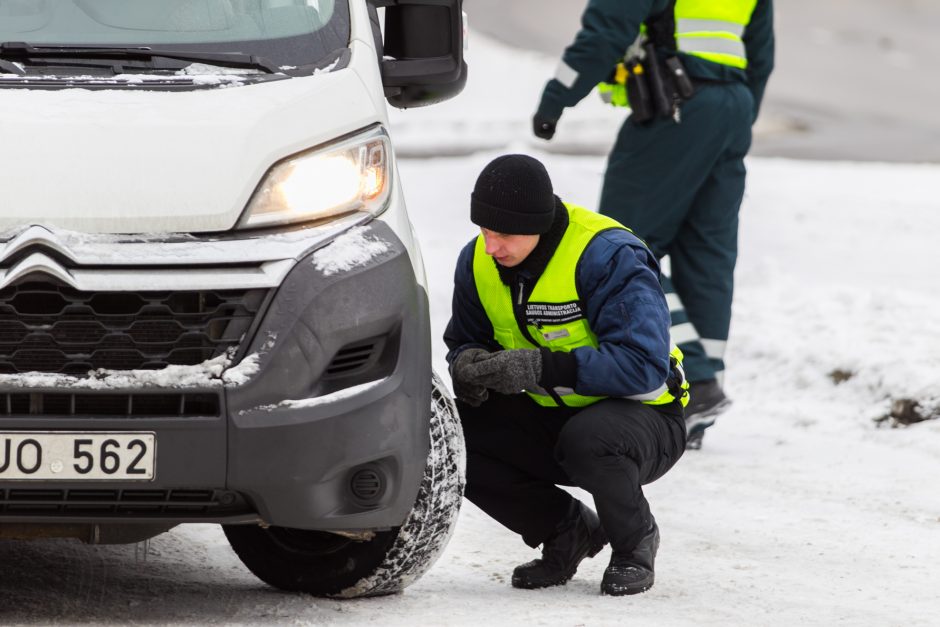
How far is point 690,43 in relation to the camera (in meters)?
6.08

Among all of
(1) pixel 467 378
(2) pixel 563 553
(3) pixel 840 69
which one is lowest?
(3) pixel 840 69

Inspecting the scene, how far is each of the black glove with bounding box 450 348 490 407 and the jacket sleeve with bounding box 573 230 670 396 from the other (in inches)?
10.8

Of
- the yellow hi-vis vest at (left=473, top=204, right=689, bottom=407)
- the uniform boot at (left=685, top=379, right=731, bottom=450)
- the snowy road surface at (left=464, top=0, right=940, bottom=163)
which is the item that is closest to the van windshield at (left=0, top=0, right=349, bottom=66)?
the yellow hi-vis vest at (left=473, top=204, right=689, bottom=407)

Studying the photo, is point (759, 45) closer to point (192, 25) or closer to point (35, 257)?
point (192, 25)

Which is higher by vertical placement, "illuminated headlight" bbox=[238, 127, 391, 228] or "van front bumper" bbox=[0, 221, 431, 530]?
"illuminated headlight" bbox=[238, 127, 391, 228]

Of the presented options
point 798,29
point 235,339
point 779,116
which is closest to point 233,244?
point 235,339

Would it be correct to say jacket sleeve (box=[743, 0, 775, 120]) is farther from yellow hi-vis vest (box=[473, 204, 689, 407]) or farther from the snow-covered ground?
yellow hi-vis vest (box=[473, 204, 689, 407])

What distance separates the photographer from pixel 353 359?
11.1 ft

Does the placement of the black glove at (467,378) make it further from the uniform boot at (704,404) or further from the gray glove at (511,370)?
the uniform boot at (704,404)

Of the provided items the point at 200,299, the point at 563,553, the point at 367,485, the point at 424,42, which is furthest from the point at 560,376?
the point at 200,299

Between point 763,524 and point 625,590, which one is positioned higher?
point 625,590

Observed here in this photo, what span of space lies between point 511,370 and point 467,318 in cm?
30

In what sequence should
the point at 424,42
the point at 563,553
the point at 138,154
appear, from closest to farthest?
the point at 138,154 < the point at 424,42 < the point at 563,553

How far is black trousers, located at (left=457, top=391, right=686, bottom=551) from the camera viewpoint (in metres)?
4.09
